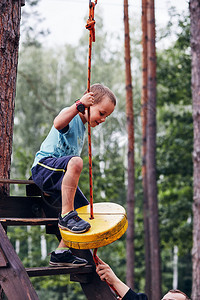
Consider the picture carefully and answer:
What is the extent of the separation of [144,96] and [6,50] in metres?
9.40

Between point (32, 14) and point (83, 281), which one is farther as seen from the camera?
point (32, 14)

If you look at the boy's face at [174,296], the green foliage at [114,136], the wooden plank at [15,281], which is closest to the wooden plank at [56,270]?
the wooden plank at [15,281]

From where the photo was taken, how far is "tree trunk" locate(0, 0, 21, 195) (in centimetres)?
363

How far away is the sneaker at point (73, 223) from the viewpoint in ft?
8.75

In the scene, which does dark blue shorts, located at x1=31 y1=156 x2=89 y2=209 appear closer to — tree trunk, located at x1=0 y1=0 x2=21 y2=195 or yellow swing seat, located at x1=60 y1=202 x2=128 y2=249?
yellow swing seat, located at x1=60 y1=202 x2=128 y2=249

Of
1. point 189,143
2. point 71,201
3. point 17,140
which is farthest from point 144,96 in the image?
point 17,140

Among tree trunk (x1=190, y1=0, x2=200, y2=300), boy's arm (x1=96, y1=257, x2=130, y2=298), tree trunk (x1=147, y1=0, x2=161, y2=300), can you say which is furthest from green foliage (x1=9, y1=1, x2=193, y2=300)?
boy's arm (x1=96, y1=257, x2=130, y2=298)

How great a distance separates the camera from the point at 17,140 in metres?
23.0

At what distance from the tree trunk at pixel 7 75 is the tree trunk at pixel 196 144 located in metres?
4.17

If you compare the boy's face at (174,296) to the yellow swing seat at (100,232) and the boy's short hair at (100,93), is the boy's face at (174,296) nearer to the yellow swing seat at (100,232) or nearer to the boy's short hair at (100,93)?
the yellow swing seat at (100,232)

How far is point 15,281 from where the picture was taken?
235 centimetres

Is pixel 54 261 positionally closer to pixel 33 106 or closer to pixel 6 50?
pixel 6 50

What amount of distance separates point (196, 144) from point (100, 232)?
16.1 feet

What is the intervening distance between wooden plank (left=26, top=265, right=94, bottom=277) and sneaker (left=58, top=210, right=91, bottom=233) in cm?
27
